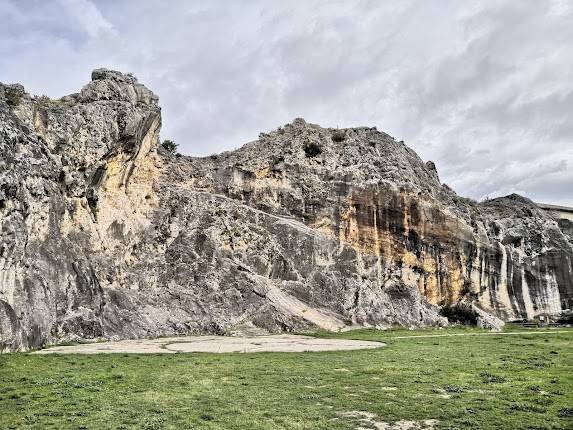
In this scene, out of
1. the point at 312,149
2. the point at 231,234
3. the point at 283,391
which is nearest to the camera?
the point at 283,391

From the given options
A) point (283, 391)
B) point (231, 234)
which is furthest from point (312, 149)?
point (283, 391)

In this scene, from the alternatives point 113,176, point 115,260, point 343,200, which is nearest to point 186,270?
point 115,260

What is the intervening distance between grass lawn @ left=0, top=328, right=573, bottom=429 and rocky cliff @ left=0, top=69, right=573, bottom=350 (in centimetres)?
1033

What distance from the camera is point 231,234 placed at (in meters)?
51.8

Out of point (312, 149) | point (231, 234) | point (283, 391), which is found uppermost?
point (312, 149)

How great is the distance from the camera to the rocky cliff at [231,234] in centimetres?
3497

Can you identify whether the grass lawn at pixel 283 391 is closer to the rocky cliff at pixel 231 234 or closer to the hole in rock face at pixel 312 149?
the rocky cliff at pixel 231 234

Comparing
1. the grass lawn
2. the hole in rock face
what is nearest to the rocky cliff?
the hole in rock face

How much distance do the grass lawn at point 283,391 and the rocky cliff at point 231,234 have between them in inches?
407

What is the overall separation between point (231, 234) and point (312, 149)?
63.0ft

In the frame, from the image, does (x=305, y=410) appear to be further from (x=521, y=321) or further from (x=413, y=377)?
(x=521, y=321)

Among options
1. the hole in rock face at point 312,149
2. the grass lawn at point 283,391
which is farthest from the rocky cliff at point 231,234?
the grass lawn at point 283,391

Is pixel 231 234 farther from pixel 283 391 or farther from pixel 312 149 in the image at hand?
pixel 283 391

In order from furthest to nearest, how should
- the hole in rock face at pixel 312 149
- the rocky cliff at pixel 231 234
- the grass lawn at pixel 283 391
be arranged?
1. the hole in rock face at pixel 312 149
2. the rocky cliff at pixel 231 234
3. the grass lawn at pixel 283 391
